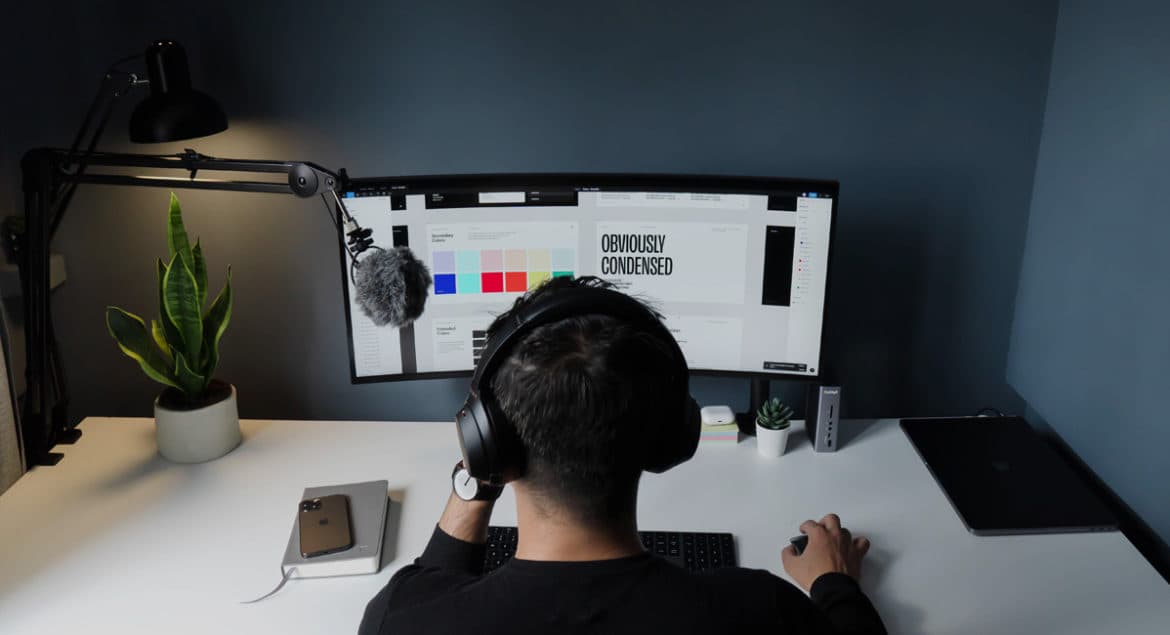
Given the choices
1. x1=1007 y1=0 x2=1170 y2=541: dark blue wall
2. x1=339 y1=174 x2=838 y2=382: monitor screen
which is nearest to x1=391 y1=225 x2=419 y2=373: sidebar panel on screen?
x1=339 y1=174 x2=838 y2=382: monitor screen

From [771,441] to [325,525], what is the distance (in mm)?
787

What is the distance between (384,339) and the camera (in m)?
1.82

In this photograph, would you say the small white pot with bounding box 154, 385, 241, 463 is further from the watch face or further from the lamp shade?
the watch face

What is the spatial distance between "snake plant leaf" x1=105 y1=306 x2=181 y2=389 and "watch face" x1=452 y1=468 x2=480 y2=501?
73 cm

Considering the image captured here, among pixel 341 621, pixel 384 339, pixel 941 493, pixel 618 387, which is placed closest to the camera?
pixel 618 387

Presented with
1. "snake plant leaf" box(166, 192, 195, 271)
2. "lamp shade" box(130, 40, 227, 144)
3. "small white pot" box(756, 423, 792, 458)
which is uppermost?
"lamp shade" box(130, 40, 227, 144)

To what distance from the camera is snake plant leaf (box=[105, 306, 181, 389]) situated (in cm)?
171

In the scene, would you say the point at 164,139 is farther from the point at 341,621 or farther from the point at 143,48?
the point at 341,621

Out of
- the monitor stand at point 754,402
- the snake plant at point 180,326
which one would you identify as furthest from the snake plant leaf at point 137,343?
the monitor stand at point 754,402

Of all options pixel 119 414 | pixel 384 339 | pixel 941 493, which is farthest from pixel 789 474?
pixel 119 414

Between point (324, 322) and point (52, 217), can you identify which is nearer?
point (52, 217)

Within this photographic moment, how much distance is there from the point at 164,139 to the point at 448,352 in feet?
2.00

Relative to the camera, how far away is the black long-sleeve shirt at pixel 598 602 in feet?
3.06

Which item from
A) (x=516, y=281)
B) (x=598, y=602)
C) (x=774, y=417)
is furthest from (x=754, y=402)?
(x=598, y=602)
